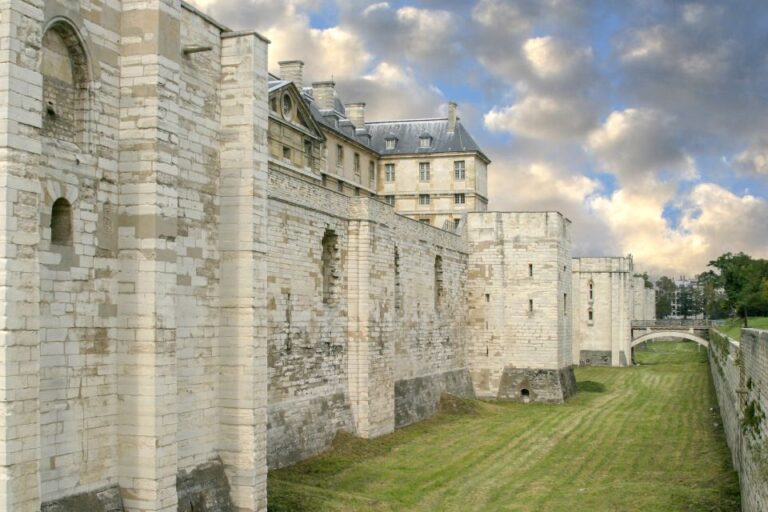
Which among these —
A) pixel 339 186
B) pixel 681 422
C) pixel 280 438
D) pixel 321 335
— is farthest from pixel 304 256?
pixel 339 186

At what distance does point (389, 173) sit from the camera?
5422 cm

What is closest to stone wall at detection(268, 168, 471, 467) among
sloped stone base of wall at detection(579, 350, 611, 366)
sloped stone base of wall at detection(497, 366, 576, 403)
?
sloped stone base of wall at detection(497, 366, 576, 403)

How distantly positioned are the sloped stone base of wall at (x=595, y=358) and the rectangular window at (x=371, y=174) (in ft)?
73.4

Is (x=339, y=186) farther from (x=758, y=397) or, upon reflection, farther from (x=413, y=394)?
(x=758, y=397)

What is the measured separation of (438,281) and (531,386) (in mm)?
6851

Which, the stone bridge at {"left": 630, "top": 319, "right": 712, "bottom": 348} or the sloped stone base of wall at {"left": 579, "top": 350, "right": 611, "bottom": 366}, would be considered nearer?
the sloped stone base of wall at {"left": 579, "top": 350, "right": 611, "bottom": 366}

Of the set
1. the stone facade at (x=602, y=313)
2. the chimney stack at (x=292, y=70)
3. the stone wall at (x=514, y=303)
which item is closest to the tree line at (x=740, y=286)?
the stone facade at (x=602, y=313)

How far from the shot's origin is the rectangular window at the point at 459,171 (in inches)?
2122

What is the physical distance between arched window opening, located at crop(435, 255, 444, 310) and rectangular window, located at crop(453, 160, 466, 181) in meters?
20.6

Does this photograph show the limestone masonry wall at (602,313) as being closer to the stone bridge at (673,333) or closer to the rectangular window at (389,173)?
the stone bridge at (673,333)

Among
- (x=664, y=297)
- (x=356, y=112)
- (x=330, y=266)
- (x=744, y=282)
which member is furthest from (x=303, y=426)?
(x=664, y=297)

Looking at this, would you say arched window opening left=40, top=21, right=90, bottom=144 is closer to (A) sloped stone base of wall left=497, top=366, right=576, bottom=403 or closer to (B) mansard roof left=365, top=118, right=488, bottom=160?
(A) sloped stone base of wall left=497, top=366, right=576, bottom=403

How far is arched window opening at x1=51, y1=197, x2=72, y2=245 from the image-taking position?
1116 centimetres

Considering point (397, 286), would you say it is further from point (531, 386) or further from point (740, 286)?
point (740, 286)
